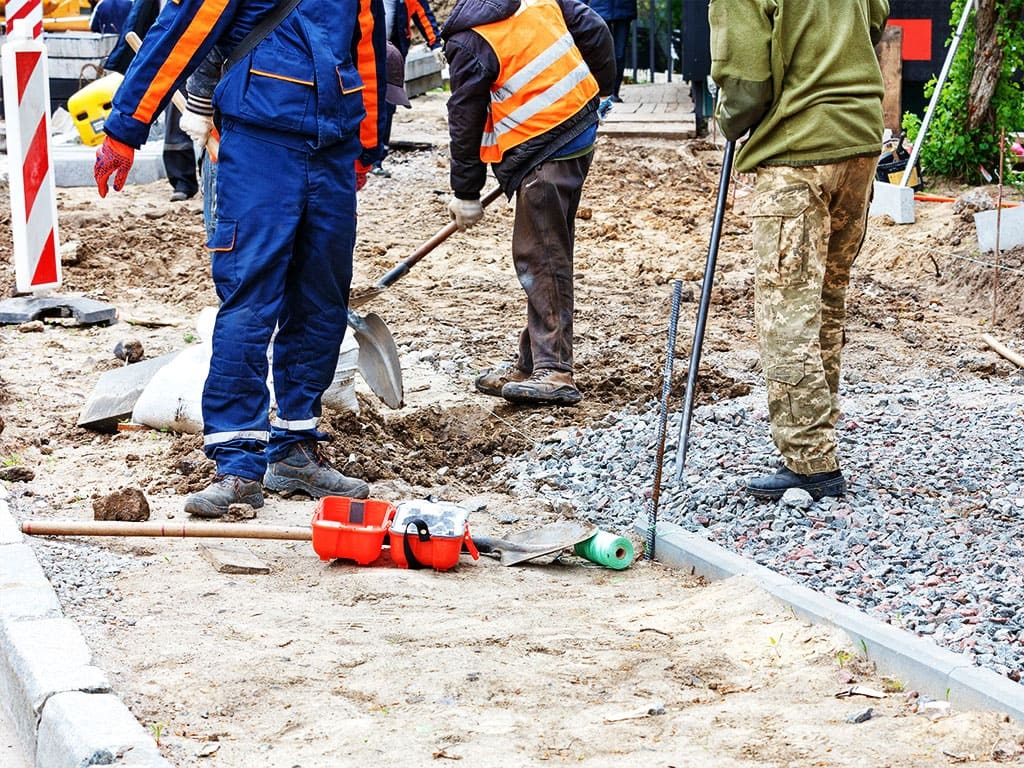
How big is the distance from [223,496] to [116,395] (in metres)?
1.54

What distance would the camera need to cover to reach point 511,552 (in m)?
4.46

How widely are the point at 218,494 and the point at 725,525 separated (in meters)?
1.69

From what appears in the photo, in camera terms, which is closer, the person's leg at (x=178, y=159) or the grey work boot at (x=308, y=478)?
the grey work boot at (x=308, y=478)

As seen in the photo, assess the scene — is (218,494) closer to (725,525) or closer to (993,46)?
(725,525)

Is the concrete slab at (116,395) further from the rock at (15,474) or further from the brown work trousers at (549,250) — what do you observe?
the brown work trousers at (549,250)

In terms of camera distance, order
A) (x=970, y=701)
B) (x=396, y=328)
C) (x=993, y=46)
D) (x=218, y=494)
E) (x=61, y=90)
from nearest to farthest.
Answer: (x=970, y=701)
(x=218, y=494)
(x=396, y=328)
(x=993, y=46)
(x=61, y=90)

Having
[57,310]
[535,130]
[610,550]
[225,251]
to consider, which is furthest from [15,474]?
[57,310]

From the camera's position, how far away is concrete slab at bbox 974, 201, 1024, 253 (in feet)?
29.1

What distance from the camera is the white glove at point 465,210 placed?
6.54 m

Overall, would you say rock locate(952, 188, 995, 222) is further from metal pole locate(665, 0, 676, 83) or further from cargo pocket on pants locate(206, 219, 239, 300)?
metal pole locate(665, 0, 676, 83)

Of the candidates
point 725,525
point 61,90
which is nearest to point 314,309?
point 725,525

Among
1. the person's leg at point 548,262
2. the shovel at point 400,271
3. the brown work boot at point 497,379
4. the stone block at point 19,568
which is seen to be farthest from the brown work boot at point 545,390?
the stone block at point 19,568

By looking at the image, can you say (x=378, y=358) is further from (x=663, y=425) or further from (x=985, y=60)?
(x=985, y=60)

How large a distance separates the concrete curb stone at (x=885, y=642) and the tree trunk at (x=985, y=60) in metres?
7.43
